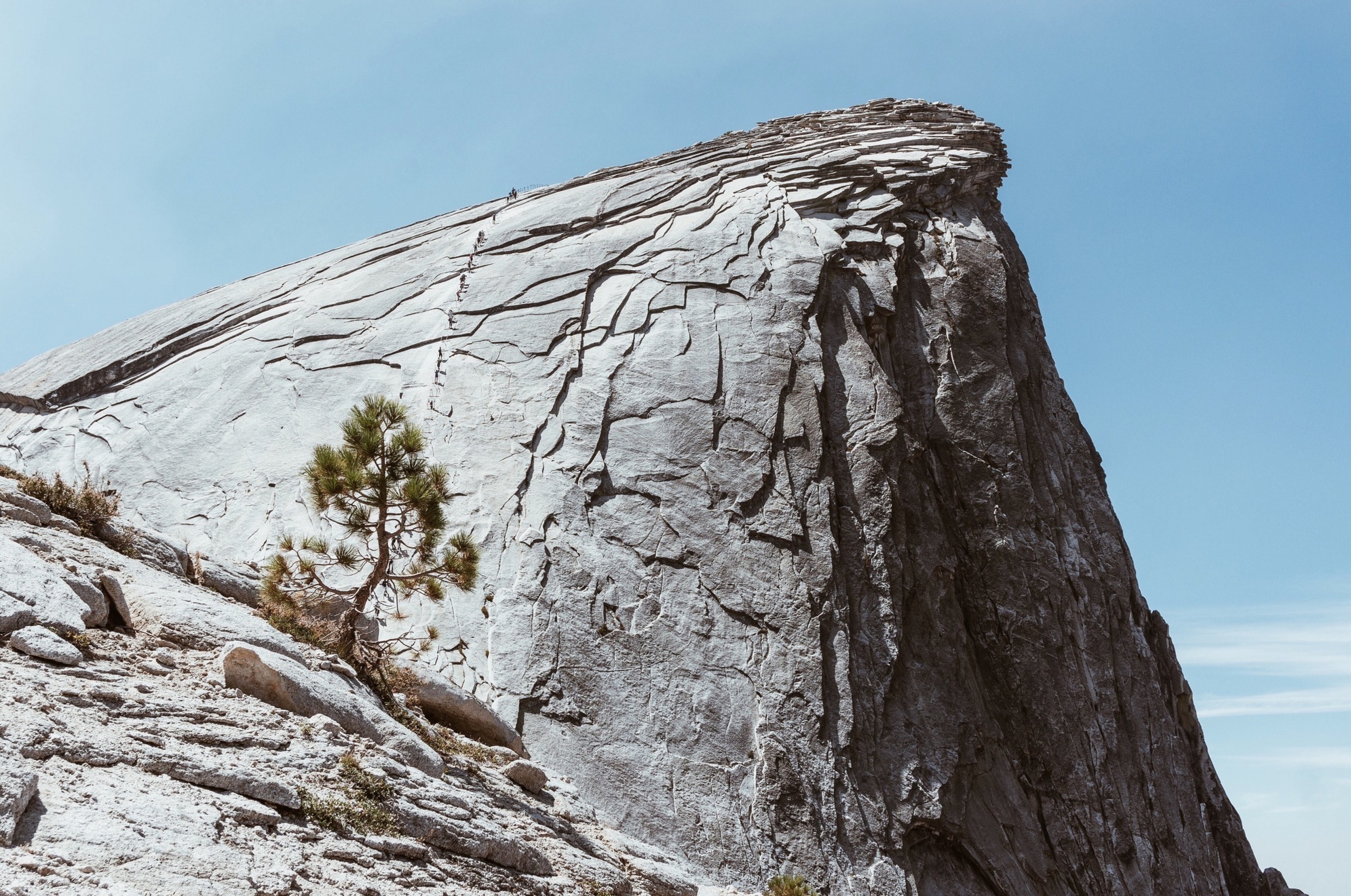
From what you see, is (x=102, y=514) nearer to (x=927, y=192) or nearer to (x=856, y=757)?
(x=856, y=757)

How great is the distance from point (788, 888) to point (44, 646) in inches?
261

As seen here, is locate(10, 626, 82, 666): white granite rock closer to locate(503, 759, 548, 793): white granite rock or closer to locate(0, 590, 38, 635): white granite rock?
locate(0, 590, 38, 635): white granite rock

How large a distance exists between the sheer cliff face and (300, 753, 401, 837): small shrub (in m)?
4.79

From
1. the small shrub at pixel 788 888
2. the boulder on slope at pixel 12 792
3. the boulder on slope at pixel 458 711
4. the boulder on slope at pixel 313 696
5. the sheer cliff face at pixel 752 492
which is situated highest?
the sheer cliff face at pixel 752 492

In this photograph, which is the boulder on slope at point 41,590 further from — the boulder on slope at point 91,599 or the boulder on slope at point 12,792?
the boulder on slope at point 12,792

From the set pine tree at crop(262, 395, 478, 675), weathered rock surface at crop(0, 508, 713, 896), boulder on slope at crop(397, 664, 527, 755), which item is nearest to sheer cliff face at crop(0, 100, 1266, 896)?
boulder on slope at crop(397, 664, 527, 755)

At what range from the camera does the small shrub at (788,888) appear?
31.6 feet

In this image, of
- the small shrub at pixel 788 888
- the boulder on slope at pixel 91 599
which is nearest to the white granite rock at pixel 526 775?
the small shrub at pixel 788 888

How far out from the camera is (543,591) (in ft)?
42.2

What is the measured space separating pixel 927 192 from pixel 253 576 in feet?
47.3

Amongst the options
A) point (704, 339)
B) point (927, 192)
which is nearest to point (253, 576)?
point (704, 339)

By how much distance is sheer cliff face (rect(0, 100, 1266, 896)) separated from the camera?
485 inches

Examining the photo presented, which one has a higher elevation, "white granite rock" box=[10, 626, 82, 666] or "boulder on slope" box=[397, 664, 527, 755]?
"boulder on slope" box=[397, 664, 527, 755]

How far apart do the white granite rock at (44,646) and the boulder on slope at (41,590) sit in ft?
0.80
